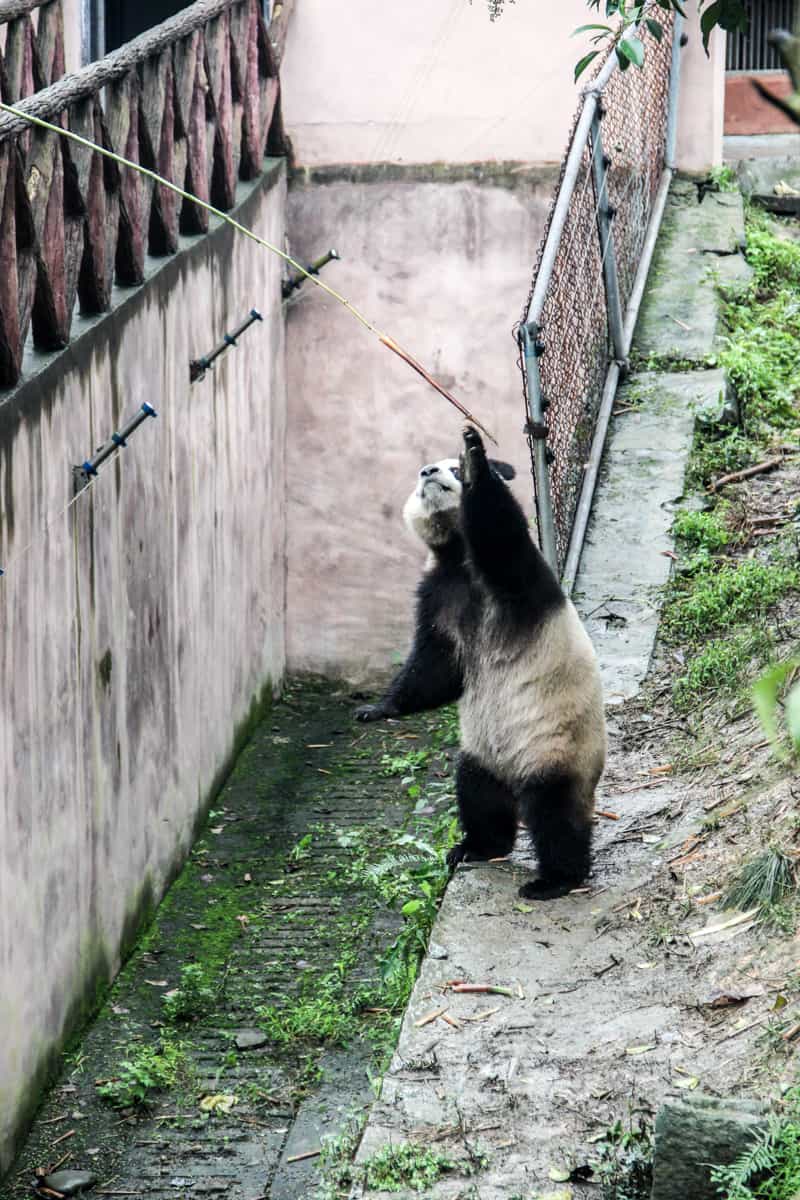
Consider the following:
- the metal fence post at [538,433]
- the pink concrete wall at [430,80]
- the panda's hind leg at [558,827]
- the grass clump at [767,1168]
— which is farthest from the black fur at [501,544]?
the pink concrete wall at [430,80]

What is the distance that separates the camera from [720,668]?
6828mm

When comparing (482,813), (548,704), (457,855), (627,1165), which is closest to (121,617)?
(457,855)

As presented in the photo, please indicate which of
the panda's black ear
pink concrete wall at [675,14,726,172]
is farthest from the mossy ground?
pink concrete wall at [675,14,726,172]

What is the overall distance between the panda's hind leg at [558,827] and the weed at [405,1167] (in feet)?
4.88

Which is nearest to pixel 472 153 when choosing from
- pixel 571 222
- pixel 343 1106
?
pixel 571 222

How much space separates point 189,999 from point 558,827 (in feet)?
7.50

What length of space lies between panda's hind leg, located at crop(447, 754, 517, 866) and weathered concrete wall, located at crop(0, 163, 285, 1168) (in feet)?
5.24

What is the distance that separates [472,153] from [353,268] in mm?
1059

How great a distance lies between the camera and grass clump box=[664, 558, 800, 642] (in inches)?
282

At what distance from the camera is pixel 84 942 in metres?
6.86

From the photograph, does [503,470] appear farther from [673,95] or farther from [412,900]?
[673,95]

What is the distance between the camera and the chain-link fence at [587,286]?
7.06 metres

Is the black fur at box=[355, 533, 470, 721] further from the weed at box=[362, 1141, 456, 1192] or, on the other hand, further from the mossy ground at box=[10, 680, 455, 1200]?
the weed at box=[362, 1141, 456, 1192]

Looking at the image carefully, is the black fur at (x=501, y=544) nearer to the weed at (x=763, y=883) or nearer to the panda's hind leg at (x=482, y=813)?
the panda's hind leg at (x=482, y=813)
